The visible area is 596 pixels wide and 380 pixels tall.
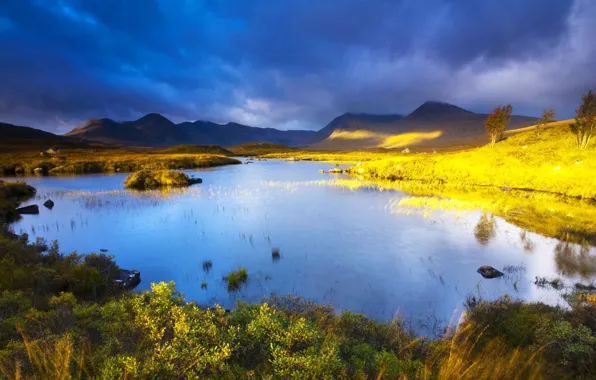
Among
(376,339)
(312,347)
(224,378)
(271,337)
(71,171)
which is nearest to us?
(224,378)

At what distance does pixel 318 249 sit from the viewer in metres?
18.4

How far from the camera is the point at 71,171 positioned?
64.6 metres

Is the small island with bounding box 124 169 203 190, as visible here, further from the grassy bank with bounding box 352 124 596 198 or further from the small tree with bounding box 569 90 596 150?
the small tree with bounding box 569 90 596 150

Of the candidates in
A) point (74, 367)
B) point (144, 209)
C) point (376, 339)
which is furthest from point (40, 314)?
point (144, 209)

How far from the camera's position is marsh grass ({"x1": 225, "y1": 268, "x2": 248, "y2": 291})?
13.4 meters

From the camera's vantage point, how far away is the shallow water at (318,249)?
12633mm

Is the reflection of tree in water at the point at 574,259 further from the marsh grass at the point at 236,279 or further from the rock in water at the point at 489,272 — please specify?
the marsh grass at the point at 236,279

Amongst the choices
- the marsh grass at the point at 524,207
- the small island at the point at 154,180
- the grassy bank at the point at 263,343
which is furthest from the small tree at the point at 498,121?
the grassy bank at the point at 263,343

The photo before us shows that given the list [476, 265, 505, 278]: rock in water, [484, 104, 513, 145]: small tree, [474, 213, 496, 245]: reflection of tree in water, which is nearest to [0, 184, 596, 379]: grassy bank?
[476, 265, 505, 278]: rock in water

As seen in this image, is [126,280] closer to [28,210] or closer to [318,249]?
[318,249]

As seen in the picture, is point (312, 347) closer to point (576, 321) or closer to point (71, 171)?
point (576, 321)

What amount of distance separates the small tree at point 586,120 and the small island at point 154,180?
60134 millimetres

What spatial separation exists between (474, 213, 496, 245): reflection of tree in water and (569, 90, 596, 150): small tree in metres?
35.1

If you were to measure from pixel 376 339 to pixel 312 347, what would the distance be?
3.13 metres
